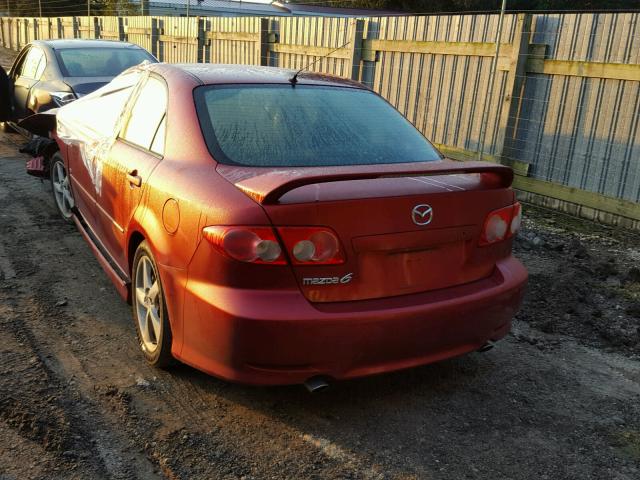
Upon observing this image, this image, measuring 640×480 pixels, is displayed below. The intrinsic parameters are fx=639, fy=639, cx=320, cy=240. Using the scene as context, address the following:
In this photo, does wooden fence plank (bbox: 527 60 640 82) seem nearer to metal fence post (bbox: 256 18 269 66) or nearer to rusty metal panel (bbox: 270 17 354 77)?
rusty metal panel (bbox: 270 17 354 77)

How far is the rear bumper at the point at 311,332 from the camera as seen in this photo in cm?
268

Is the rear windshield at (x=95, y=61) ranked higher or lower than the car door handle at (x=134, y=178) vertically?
higher

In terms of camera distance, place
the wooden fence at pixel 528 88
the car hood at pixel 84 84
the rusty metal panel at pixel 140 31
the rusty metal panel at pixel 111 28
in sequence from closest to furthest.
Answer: the wooden fence at pixel 528 88
the car hood at pixel 84 84
the rusty metal panel at pixel 140 31
the rusty metal panel at pixel 111 28

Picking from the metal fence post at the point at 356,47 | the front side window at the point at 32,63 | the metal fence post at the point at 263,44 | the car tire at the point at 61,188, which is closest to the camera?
the car tire at the point at 61,188

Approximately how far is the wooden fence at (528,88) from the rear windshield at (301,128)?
3.15 metres

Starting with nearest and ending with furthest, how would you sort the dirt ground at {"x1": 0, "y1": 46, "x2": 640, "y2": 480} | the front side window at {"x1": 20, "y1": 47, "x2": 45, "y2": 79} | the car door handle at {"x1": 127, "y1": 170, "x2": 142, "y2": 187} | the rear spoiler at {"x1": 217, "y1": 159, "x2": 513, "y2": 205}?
the rear spoiler at {"x1": 217, "y1": 159, "x2": 513, "y2": 205} → the dirt ground at {"x1": 0, "y1": 46, "x2": 640, "y2": 480} → the car door handle at {"x1": 127, "y1": 170, "x2": 142, "y2": 187} → the front side window at {"x1": 20, "y1": 47, "x2": 45, "y2": 79}

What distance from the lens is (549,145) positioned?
7.55m

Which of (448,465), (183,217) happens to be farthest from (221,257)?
(448,465)

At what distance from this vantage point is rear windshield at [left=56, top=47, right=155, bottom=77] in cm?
852

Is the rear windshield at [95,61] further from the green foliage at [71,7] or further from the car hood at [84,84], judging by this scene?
the green foliage at [71,7]

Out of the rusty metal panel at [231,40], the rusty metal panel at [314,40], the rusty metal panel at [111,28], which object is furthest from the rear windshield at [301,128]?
the rusty metal panel at [111,28]

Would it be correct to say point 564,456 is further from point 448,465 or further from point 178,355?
Result: point 178,355

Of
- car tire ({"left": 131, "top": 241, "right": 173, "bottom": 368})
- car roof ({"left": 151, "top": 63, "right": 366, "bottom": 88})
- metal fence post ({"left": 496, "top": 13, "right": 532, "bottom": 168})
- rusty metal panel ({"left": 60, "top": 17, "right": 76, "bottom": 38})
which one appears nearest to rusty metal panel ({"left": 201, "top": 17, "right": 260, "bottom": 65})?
metal fence post ({"left": 496, "top": 13, "right": 532, "bottom": 168})

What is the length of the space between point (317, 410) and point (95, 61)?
709cm
